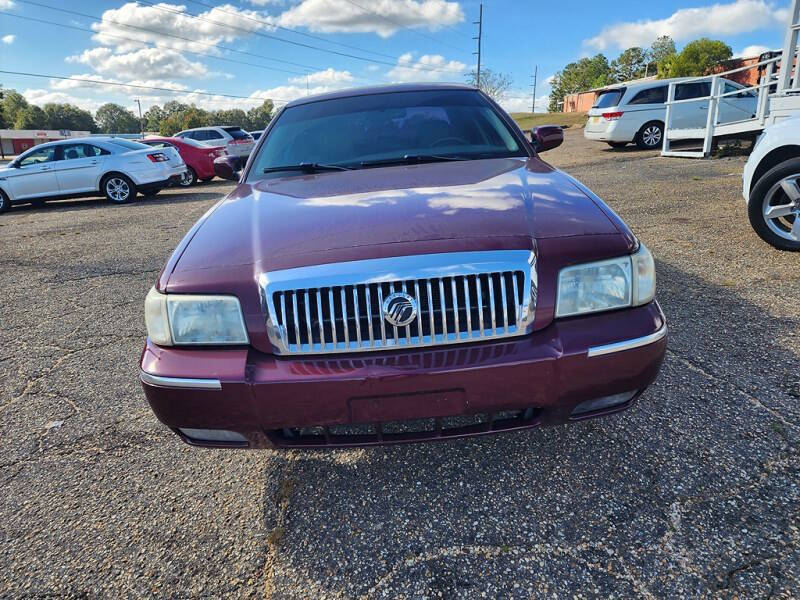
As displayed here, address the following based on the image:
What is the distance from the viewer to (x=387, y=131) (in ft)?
9.70

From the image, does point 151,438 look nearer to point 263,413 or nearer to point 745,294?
point 263,413

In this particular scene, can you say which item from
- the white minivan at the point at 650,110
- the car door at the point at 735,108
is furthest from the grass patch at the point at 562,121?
the car door at the point at 735,108

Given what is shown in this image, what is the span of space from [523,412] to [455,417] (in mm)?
251

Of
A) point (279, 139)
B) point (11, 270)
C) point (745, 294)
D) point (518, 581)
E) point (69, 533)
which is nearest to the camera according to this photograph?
point (518, 581)

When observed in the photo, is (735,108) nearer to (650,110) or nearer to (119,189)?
(650,110)

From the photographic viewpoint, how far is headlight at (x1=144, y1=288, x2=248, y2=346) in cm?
164

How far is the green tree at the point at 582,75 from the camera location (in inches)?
3789

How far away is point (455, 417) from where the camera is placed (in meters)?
1.61

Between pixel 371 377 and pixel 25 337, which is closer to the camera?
pixel 371 377

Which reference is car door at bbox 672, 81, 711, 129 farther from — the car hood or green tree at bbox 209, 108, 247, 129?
green tree at bbox 209, 108, 247, 129

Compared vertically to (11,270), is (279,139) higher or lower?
higher

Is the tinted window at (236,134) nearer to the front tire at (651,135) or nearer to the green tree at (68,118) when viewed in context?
the front tire at (651,135)

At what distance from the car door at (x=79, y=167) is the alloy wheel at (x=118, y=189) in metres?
0.30

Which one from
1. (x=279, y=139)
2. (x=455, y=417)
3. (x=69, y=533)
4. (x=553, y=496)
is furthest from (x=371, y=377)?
(x=279, y=139)
